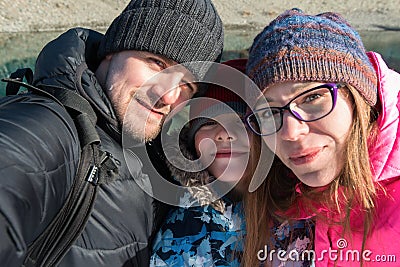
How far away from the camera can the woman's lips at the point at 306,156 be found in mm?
1396

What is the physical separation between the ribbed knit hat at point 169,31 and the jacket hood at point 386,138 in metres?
0.63

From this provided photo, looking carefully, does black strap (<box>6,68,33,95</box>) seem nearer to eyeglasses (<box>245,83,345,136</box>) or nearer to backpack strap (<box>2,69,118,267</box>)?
backpack strap (<box>2,69,118,267</box>)

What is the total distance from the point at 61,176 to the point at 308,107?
71 centimetres

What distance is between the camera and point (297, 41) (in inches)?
54.1

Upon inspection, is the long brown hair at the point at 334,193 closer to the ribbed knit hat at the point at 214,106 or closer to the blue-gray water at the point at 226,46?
the ribbed knit hat at the point at 214,106

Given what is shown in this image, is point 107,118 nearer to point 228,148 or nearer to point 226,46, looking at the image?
point 228,148

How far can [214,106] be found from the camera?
163 cm

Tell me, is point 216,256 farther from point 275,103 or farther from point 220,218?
point 275,103

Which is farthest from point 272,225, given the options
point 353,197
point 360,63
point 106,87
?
point 106,87

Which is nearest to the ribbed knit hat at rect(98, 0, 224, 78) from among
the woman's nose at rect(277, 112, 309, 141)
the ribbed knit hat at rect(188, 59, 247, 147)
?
the ribbed knit hat at rect(188, 59, 247, 147)

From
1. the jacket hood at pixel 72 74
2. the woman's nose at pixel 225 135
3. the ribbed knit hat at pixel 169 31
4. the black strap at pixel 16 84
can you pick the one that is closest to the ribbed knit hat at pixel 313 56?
the woman's nose at pixel 225 135

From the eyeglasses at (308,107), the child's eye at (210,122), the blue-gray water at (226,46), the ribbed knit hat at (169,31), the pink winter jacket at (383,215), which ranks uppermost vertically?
the blue-gray water at (226,46)

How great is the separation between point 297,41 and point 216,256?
699mm

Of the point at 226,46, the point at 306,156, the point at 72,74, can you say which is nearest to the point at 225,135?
the point at 306,156
